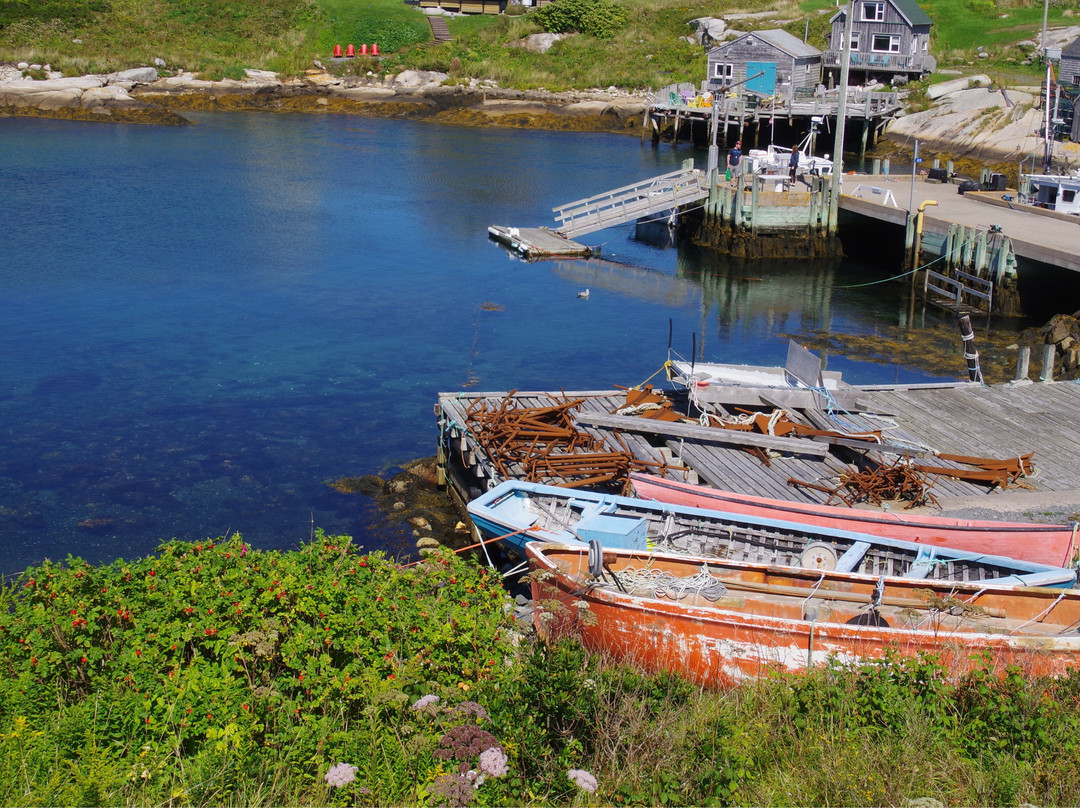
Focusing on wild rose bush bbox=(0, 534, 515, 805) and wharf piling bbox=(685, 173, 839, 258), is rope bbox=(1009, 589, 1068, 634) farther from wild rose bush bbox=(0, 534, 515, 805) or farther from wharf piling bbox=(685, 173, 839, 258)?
wharf piling bbox=(685, 173, 839, 258)

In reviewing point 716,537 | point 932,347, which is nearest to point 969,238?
point 932,347

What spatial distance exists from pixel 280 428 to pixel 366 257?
53.2 ft

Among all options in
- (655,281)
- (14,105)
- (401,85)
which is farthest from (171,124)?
(655,281)

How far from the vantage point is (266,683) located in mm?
8781

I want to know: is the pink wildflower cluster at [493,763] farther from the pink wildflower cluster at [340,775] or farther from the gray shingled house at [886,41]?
the gray shingled house at [886,41]

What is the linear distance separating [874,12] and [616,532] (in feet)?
217

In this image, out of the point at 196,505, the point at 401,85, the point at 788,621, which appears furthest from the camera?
the point at 401,85

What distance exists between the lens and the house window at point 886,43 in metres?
69.0

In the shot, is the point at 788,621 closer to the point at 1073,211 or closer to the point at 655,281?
the point at 655,281

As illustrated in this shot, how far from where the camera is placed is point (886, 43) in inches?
2744

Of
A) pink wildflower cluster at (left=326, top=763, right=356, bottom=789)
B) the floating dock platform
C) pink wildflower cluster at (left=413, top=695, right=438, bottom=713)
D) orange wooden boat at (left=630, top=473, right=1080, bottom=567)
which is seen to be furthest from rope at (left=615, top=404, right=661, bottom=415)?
the floating dock platform

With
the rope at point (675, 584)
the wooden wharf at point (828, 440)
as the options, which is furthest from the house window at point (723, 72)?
the rope at point (675, 584)

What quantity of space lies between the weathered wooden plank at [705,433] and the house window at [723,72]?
2163 inches

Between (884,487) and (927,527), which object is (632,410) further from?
(927,527)
